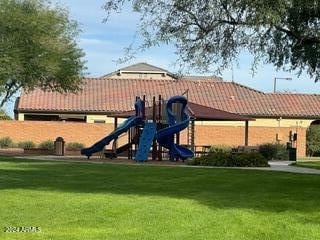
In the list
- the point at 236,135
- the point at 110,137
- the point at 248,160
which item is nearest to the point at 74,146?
the point at 110,137

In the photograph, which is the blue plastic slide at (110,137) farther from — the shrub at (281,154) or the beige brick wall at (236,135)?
the beige brick wall at (236,135)

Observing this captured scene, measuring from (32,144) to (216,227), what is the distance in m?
36.3

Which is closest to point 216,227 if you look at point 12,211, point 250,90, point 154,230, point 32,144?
point 154,230

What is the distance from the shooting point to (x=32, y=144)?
150 ft

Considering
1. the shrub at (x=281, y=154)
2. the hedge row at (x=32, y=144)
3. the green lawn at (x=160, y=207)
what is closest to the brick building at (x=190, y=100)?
the hedge row at (x=32, y=144)

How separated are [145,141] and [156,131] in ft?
2.60

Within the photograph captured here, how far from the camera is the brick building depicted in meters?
48.5

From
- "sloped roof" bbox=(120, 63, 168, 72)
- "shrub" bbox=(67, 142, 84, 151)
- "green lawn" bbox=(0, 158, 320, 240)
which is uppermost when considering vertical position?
"sloped roof" bbox=(120, 63, 168, 72)

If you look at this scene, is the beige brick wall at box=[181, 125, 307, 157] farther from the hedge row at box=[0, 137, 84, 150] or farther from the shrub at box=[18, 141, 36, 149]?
the shrub at box=[18, 141, 36, 149]

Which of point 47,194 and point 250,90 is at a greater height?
point 250,90

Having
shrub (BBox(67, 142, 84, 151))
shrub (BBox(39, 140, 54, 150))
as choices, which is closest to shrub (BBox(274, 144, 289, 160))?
shrub (BBox(67, 142, 84, 151))

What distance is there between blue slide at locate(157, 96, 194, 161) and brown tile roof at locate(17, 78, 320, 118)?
21.0 m

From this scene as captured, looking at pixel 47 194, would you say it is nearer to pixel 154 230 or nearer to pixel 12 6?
pixel 154 230

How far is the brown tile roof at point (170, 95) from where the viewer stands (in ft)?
185
